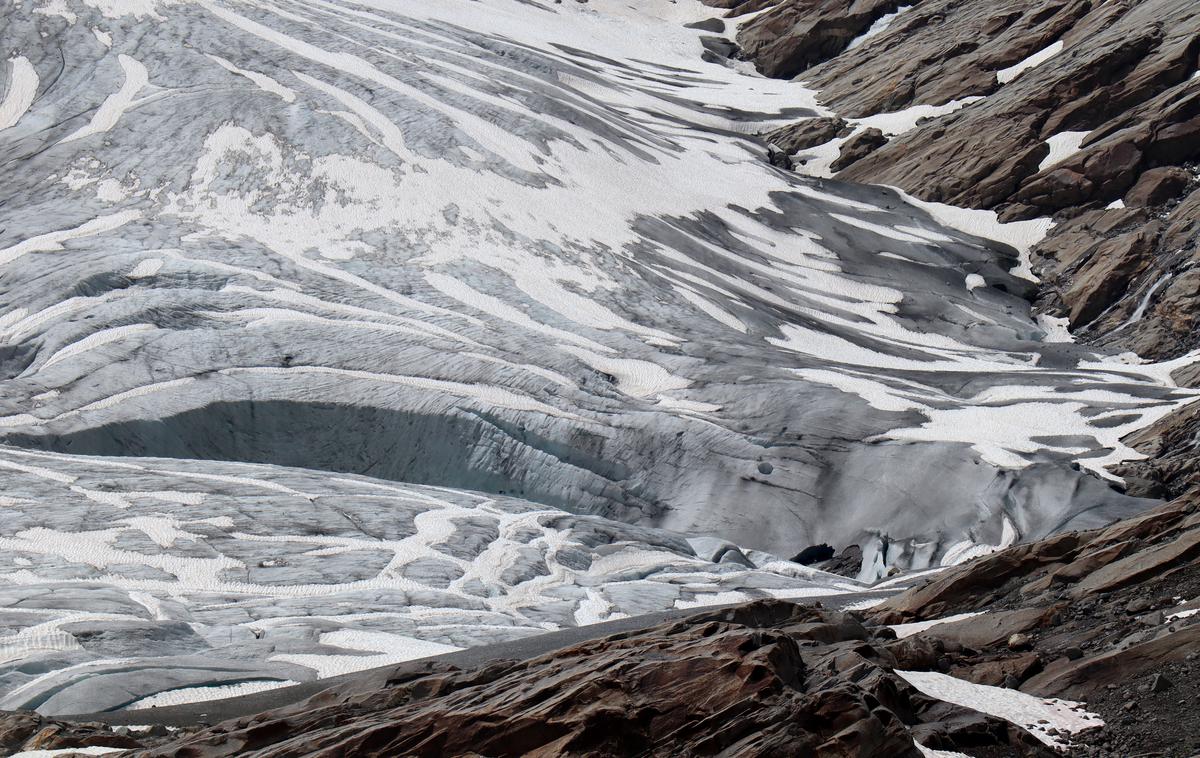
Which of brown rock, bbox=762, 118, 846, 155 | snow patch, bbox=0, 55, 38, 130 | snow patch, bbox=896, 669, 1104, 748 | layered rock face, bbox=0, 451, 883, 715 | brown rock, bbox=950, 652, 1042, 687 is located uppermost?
snow patch, bbox=896, 669, 1104, 748

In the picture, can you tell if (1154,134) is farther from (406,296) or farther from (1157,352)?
(406,296)

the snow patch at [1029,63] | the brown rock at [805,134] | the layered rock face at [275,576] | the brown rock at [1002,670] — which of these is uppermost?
the snow patch at [1029,63]

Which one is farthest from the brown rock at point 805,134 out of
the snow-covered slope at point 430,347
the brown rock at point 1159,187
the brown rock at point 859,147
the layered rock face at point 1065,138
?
the brown rock at point 1159,187

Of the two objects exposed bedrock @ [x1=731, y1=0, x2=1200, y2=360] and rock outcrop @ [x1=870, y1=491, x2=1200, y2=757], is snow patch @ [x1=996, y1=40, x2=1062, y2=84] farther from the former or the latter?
rock outcrop @ [x1=870, y1=491, x2=1200, y2=757]

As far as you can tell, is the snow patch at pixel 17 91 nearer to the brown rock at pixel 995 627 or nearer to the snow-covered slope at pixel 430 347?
the snow-covered slope at pixel 430 347

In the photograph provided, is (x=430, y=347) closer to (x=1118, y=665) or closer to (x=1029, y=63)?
(x=1118, y=665)

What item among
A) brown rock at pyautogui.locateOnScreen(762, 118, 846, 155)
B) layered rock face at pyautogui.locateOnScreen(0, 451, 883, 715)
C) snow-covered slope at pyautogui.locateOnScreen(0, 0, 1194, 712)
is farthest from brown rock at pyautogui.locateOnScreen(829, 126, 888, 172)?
layered rock face at pyautogui.locateOnScreen(0, 451, 883, 715)

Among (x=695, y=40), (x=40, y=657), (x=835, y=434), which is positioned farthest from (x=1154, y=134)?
(x=40, y=657)

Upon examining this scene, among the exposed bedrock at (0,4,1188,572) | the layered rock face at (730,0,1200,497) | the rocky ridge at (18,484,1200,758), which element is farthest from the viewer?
the layered rock face at (730,0,1200,497)

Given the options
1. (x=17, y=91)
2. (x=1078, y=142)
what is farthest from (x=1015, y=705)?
(x=1078, y=142)

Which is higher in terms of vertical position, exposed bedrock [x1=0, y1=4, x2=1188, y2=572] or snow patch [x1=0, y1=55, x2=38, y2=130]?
snow patch [x1=0, y1=55, x2=38, y2=130]
